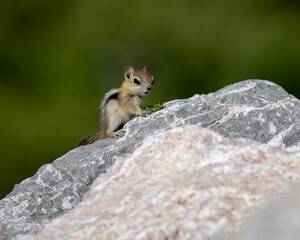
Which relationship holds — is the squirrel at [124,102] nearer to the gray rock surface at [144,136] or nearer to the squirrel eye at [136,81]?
the squirrel eye at [136,81]

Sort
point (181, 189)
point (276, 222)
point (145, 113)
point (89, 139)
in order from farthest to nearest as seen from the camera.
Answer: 1. point (89, 139)
2. point (145, 113)
3. point (181, 189)
4. point (276, 222)

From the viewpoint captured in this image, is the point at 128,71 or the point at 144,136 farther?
the point at 128,71

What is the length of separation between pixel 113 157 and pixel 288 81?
15.8ft

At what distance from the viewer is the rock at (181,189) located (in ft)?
7.89

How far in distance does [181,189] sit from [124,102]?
3.41 m

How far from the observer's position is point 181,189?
2.56 m

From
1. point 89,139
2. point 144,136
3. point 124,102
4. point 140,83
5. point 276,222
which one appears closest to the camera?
point 276,222

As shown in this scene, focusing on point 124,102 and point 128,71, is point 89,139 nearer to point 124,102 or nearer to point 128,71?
point 124,102

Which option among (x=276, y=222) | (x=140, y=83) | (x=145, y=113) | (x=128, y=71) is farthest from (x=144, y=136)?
(x=276, y=222)

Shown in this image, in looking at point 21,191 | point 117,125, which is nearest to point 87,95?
point 117,125

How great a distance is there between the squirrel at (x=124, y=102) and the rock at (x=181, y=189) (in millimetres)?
2686

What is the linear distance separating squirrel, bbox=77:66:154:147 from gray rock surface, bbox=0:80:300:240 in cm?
89

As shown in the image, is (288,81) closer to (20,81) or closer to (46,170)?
(20,81)

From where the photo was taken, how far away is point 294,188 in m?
2.44
